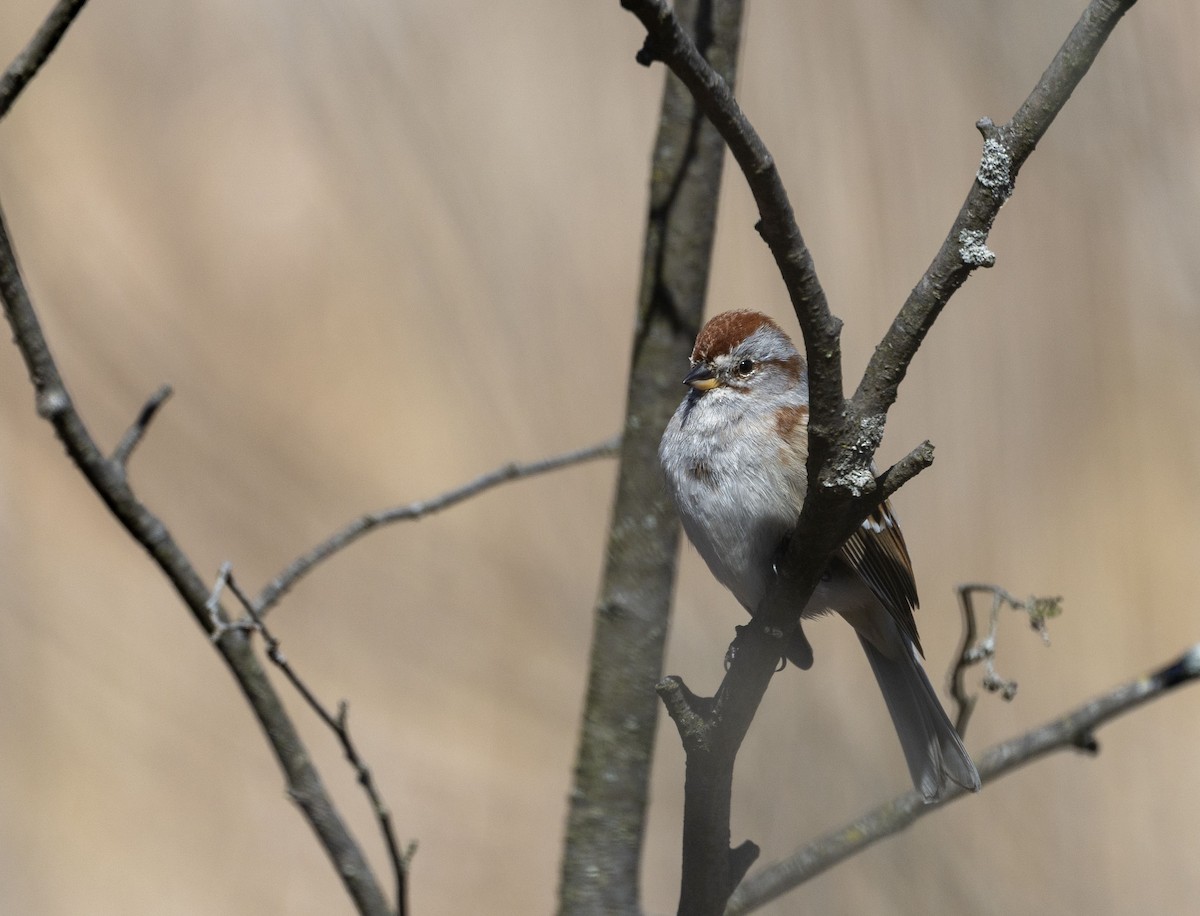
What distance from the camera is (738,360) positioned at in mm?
2637

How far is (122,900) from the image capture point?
4406 mm

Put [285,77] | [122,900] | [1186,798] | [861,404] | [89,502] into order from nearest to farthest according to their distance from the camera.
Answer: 1. [861,404]
2. [1186,798]
3. [285,77]
4. [122,900]
5. [89,502]

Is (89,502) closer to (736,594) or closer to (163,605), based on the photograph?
(163,605)

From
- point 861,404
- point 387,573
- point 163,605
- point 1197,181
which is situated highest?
point 163,605

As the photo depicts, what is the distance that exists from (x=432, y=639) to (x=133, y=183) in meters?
2.19

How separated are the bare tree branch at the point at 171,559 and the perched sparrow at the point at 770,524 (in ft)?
2.87

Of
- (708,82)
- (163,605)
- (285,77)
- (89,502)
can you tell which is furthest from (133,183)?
(708,82)

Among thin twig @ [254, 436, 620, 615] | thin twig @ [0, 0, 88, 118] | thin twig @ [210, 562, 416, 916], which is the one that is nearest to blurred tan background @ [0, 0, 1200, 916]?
thin twig @ [254, 436, 620, 615]

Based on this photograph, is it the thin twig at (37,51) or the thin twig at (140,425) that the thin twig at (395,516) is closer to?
the thin twig at (140,425)

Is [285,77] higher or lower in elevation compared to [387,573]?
higher

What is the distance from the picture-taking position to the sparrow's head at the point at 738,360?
8.52 ft

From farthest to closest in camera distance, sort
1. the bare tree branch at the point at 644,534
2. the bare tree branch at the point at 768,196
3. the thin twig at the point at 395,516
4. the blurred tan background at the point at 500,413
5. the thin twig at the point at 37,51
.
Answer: the blurred tan background at the point at 500,413 → the bare tree branch at the point at 644,534 → the thin twig at the point at 395,516 → the thin twig at the point at 37,51 → the bare tree branch at the point at 768,196

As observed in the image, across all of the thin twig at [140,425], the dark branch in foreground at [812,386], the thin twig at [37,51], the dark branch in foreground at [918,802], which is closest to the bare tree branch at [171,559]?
the thin twig at [140,425]

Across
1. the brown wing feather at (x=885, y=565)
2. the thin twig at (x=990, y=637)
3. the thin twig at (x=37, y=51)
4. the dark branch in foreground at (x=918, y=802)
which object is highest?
the thin twig at (x=37, y=51)
